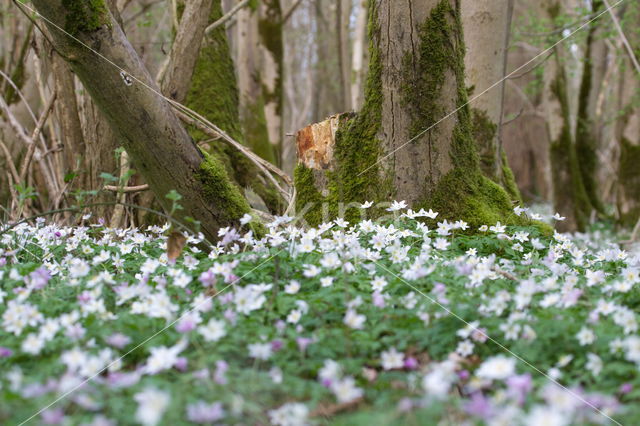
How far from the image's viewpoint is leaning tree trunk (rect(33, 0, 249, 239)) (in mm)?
3553

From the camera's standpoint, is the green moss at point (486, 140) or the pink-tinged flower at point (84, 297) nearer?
the pink-tinged flower at point (84, 297)

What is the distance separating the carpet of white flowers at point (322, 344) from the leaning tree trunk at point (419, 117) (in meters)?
1.19

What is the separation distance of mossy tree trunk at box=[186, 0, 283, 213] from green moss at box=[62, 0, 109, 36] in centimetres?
288

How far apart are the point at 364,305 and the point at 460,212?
2.01 m

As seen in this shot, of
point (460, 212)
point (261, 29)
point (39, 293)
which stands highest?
point (261, 29)

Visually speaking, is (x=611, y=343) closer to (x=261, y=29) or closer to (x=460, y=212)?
(x=460, y=212)

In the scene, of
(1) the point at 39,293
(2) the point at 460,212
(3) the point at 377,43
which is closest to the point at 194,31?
(3) the point at 377,43

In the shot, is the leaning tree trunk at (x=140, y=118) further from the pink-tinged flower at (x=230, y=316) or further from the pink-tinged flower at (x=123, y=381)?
the pink-tinged flower at (x=123, y=381)

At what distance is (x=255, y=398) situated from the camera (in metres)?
1.88

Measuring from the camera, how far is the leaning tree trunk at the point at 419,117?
4.41m

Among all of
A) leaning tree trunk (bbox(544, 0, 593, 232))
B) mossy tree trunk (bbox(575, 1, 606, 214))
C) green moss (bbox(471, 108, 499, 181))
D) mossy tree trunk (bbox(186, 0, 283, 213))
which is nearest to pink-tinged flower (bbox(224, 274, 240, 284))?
mossy tree trunk (bbox(186, 0, 283, 213))

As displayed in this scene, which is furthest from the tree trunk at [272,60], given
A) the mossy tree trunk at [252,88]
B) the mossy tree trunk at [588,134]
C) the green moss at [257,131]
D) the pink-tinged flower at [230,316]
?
the pink-tinged flower at [230,316]

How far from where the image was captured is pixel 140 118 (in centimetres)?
380

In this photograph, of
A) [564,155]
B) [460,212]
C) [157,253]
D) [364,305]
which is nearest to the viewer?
[364,305]
